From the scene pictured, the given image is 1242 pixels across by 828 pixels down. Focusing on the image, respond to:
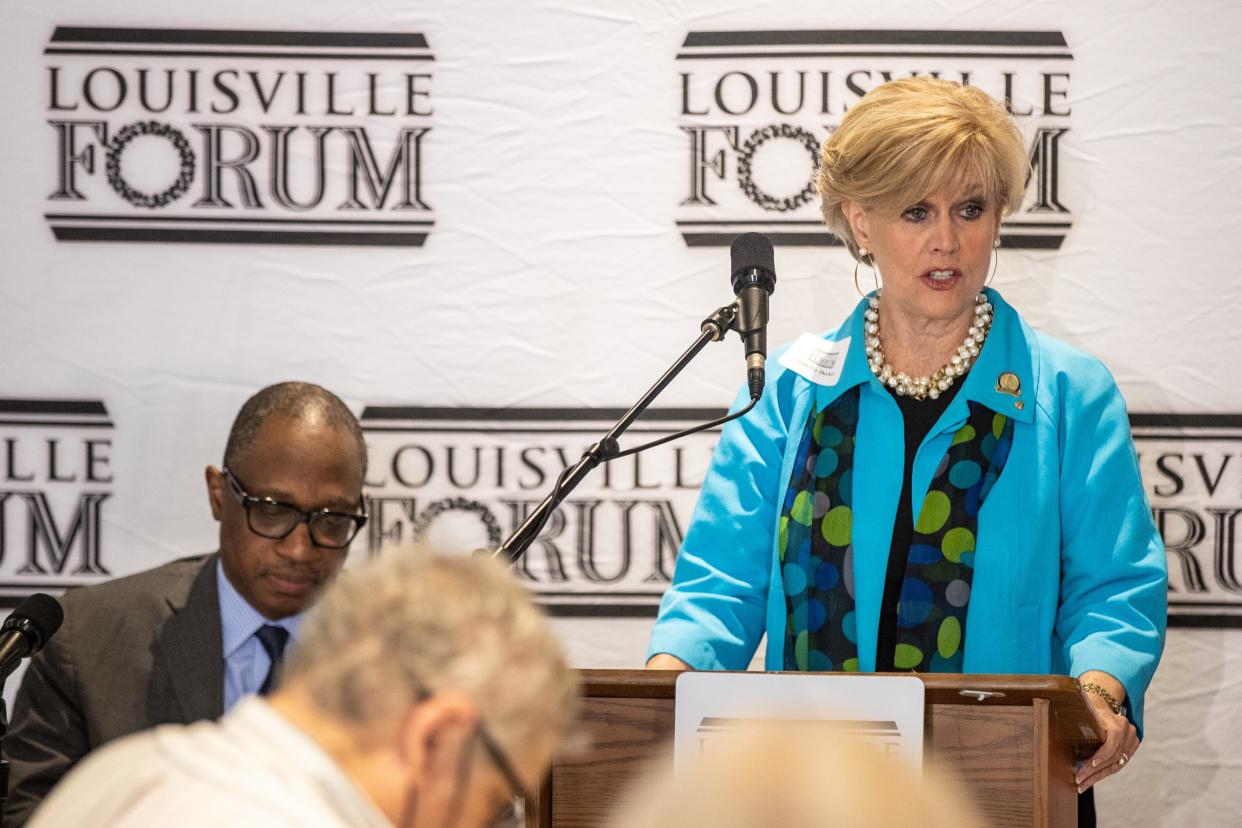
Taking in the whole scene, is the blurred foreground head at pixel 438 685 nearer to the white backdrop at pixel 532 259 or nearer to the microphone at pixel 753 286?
the microphone at pixel 753 286

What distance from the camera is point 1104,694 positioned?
7.67 ft

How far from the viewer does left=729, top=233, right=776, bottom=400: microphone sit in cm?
241

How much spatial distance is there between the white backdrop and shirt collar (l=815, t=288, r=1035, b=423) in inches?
27.8

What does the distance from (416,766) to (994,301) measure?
6.16ft

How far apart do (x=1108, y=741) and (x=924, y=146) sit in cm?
102

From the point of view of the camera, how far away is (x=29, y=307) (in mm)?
3586

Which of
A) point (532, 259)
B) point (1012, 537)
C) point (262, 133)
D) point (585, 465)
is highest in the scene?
point (262, 133)

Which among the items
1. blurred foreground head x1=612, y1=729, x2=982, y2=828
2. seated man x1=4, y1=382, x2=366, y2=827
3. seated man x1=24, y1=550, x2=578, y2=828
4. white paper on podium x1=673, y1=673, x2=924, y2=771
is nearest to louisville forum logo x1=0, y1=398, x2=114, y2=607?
seated man x1=4, y1=382, x2=366, y2=827

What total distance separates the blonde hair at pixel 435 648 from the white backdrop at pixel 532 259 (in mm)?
2261

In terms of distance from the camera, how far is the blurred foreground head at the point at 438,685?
3.79 ft

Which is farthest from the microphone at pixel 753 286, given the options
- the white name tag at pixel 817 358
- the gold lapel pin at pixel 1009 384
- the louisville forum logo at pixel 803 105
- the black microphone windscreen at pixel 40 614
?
the black microphone windscreen at pixel 40 614

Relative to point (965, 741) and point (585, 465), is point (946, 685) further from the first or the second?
point (585, 465)

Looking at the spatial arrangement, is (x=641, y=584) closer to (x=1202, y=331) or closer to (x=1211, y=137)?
(x=1202, y=331)

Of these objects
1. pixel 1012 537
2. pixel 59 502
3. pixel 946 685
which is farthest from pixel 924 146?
pixel 59 502
